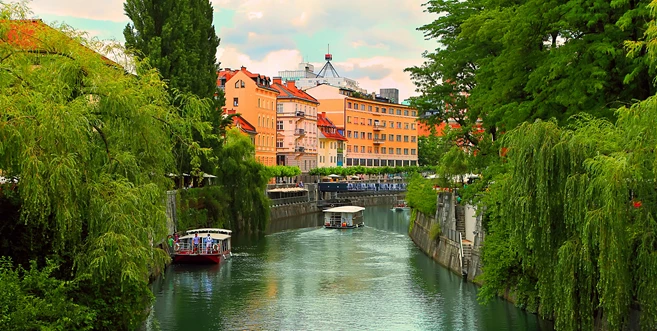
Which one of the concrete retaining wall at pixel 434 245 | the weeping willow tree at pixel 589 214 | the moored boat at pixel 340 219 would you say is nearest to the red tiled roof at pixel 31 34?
the weeping willow tree at pixel 589 214

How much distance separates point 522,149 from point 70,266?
34.3 ft

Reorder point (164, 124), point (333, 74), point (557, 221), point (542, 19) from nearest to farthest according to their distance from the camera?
point (557, 221) → point (164, 124) → point (542, 19) → point (333, 74)

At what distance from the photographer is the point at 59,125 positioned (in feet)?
54.0

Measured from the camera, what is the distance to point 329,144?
4422 inches

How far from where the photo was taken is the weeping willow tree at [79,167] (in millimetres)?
16359

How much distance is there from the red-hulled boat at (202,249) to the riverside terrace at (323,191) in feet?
108

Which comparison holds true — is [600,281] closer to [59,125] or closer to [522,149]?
[522,149]

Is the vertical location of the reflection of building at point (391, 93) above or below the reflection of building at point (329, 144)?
above

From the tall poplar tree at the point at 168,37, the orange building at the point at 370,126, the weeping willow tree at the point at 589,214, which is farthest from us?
the orange building at the point at 370,126

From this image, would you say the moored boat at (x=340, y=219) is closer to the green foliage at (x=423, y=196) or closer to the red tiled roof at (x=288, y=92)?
the green foliage at (x=423, y=196)

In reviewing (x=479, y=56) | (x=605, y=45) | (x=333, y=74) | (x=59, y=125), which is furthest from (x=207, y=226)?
(x=333, y=74)

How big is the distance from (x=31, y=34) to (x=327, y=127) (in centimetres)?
9253

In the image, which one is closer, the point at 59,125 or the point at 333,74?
the point at 59,125

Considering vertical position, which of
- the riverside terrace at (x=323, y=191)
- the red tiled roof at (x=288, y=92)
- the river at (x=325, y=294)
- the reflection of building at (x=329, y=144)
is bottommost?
the river at (x=325, y=294)
